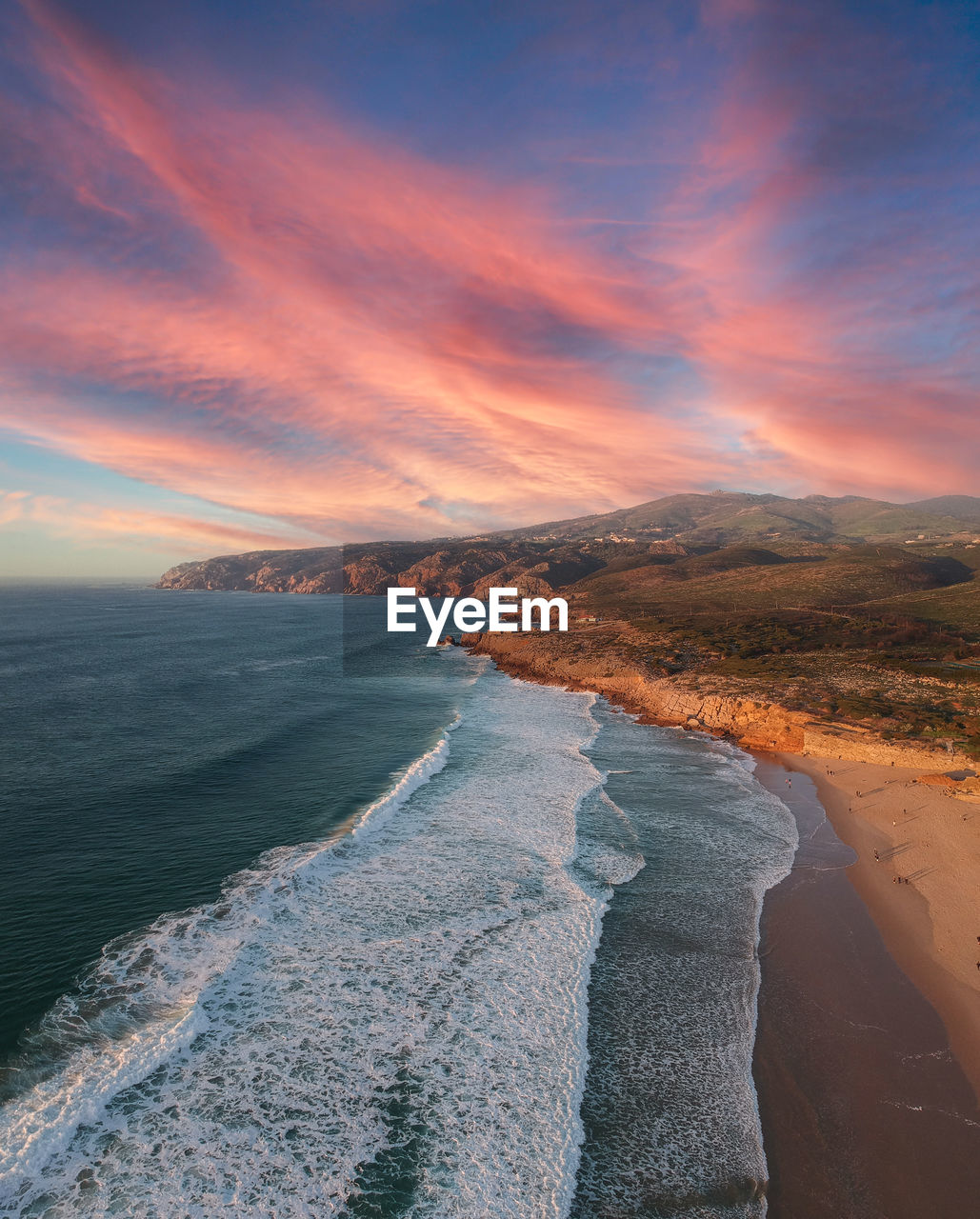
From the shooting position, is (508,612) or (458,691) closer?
(458,691)

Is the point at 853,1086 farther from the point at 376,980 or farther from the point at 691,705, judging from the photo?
the point at 691,705

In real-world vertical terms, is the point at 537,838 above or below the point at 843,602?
below

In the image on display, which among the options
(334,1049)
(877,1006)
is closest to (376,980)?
(334,1049)

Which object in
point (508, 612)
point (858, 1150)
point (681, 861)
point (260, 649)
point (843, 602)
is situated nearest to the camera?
point (858, 1150)

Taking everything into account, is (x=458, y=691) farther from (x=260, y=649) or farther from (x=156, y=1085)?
(x=156, y=1085)

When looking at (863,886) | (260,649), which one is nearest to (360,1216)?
(863,886)

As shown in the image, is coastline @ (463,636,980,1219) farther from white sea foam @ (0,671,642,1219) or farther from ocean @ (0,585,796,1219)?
white sea foam @ (0,671,642,1219)

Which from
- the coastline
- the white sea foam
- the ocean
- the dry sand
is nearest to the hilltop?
the dry sand
